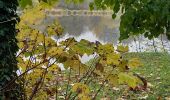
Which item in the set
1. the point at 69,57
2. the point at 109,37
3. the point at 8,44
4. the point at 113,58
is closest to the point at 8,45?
the point at 8,44

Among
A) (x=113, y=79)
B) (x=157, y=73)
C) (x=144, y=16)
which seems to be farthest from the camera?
(x=157, y=73)

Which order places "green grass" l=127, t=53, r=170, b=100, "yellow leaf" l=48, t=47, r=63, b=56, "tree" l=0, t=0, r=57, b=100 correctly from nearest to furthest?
1. "yellow leaf" l=48, t=47, r=63, b=56
2. "tree" l=0, t=0, r=57, b=100
3. "green grass" l=127, t=53, r=170, b=100

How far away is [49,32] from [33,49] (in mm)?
178

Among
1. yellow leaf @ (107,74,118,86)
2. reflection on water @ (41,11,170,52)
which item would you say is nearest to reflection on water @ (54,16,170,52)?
reflection on water @ (41,11,170,52)

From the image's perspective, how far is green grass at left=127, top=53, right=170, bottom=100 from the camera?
7.59 m

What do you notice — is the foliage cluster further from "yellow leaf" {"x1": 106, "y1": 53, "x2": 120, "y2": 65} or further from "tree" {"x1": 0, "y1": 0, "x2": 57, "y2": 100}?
"tree" {"x1": 0, "y1": 0, "x2": 57, "y2": 100}

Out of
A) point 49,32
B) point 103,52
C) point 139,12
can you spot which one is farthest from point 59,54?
point 139,12

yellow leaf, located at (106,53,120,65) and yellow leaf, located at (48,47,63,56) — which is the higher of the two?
yellow leaf, located at (48,47,63,56)

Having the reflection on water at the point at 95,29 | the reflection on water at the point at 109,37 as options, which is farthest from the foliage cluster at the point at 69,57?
the reflection on water at the point at 95,29

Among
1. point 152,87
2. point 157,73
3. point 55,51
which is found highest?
point 55,51

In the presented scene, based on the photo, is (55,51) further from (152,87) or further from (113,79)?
(152,87)

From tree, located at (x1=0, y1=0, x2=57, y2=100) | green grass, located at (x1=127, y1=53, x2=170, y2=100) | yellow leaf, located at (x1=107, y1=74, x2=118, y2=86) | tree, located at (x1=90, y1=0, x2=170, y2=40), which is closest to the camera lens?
yellow leaf, located at (x1=107, y1=74, x2=118, y2=86)

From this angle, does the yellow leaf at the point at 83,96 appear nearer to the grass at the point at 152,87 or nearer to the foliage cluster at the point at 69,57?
the foliage cluster at the point at 69,57

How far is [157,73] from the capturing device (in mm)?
10047
